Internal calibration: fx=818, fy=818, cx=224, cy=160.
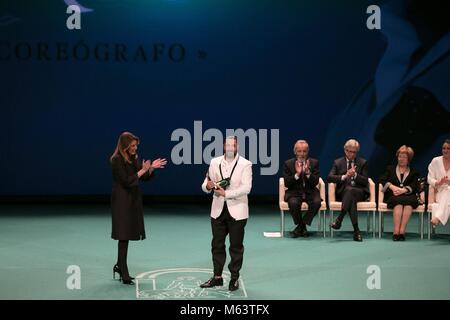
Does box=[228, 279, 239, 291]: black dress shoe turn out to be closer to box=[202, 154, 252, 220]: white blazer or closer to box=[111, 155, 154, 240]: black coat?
box=[202, 154, 252, 220]: white blazer

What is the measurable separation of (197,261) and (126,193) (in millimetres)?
1451

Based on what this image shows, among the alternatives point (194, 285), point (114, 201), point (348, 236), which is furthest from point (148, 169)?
point (348, 236)

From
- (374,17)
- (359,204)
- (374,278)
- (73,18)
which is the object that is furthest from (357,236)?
(73,18)

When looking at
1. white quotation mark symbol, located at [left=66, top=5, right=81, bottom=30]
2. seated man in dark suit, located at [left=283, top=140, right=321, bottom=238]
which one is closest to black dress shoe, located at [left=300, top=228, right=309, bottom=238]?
seated man in dark suit, located at [left=283, top=140, right=321, bottom=238]

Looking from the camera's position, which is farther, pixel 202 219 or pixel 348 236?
pixel 202 219

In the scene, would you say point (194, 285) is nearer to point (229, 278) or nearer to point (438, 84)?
point (229, 278)

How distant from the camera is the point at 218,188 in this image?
6590mm

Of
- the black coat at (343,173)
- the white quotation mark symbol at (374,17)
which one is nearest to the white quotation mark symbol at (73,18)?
the white quotation mark symbol at (374,17)

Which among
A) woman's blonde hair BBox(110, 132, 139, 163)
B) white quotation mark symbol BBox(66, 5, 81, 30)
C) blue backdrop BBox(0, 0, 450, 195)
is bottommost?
woman's blonde hair BBox(110, 132, 139, 163)

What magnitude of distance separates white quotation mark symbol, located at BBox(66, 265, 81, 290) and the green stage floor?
0.05 m

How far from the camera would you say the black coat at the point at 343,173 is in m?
9.42

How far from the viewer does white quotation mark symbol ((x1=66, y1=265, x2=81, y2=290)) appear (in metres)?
6.73

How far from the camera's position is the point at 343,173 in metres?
9.50

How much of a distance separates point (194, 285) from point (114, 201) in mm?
965
